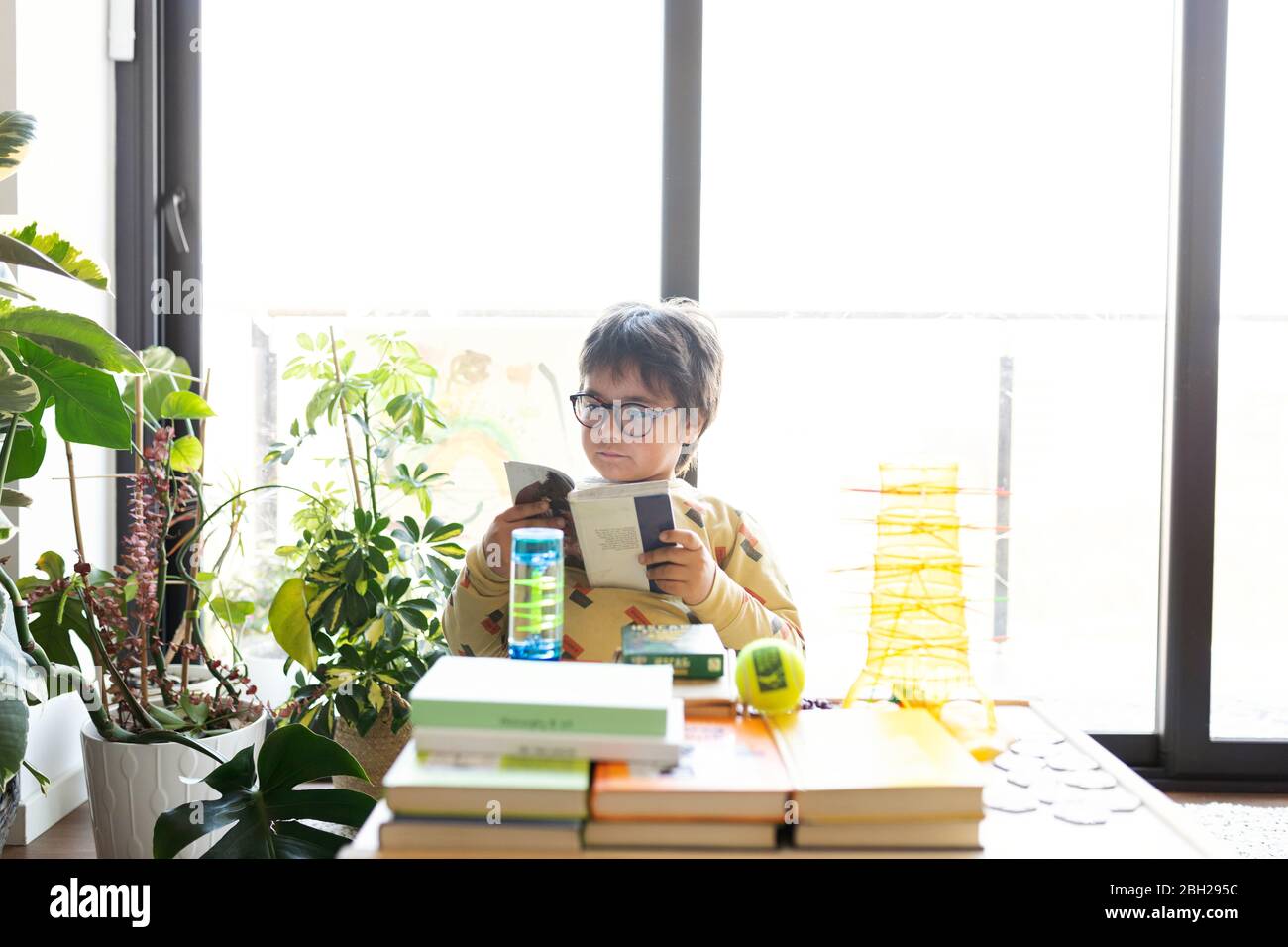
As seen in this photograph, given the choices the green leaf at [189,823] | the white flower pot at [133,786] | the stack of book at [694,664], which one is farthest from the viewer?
the white flower pot at [133,786]

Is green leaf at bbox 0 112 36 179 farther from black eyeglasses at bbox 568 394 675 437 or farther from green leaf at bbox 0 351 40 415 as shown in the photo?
black eyeglasses at bbox 568 394 675 437

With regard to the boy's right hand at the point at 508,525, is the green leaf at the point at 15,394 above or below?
above

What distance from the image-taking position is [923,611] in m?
1.10

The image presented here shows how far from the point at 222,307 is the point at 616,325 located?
1.22 meters

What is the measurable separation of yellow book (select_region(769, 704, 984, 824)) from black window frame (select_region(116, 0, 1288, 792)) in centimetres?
143

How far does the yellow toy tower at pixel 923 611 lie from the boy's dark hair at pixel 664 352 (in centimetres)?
46

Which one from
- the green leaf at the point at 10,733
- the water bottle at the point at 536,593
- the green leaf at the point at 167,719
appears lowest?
the green leaf at the point at 167,719

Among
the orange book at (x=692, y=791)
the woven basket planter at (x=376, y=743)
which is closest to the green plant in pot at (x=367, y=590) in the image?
the woven basket planter at (x=376, y=743)

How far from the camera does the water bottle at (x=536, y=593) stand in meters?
1.02

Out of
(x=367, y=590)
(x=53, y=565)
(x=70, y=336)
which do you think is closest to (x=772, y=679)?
(x=367, y=590)

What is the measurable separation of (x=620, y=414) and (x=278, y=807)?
72cm

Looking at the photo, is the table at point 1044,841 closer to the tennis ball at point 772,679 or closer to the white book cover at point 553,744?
the white book cover at point 553,744

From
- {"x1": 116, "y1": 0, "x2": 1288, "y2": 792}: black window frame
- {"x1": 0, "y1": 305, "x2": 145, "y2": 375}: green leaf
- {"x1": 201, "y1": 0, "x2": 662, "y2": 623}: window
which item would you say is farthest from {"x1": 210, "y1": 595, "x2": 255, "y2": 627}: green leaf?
{"x1": 0, "y1": 305, "x2": 145, "y2": 375}: green leaf
